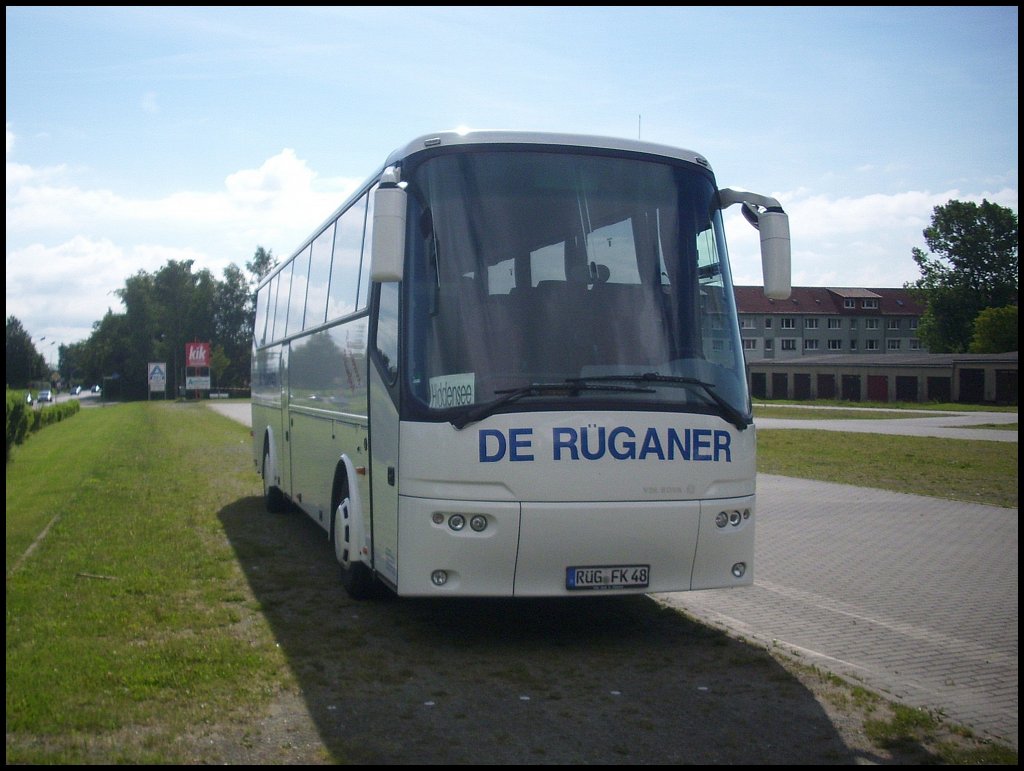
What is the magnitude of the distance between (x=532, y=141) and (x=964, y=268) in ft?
330

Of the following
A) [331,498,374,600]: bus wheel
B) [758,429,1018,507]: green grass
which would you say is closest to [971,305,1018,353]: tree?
[758,429,1018,507]: green grass

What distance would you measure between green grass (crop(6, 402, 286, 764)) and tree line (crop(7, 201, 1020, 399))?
234 feet

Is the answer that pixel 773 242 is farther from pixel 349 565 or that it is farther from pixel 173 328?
pixel 173 328

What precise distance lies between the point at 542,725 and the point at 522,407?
6.69 feet

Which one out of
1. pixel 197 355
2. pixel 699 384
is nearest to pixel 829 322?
pixel 197 355

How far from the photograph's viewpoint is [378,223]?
22.5 ft

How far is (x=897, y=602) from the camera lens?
8.95 m

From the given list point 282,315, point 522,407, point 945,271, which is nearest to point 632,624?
point 522,407

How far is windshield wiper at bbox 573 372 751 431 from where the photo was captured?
23.2ft

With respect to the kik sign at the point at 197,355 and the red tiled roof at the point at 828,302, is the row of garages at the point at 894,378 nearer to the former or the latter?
the red tiled roof at the point at 828,302

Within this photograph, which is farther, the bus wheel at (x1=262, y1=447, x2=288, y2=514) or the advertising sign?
the advertising sign

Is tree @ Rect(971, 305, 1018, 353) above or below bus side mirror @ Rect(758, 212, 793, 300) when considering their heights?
above

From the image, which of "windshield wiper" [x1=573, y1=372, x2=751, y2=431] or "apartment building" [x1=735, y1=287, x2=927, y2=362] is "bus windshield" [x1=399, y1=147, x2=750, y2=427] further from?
"apartment building" [x1=735, y1=287, x2=927, y2=362]

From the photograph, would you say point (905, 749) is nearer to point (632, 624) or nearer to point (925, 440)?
point (632, 624)
